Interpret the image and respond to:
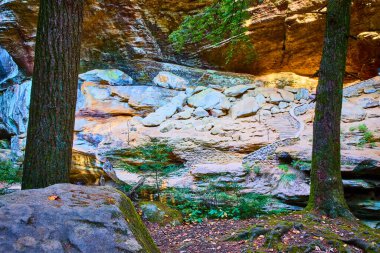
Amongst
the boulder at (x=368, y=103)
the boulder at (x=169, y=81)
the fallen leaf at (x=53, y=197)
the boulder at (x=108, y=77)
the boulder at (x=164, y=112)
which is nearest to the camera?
the fallen leaf at (x=53, y=197)

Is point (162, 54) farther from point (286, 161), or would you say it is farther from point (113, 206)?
point (113, 206)

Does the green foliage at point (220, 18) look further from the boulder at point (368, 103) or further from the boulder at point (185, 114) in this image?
the boulder at point (368, 103)

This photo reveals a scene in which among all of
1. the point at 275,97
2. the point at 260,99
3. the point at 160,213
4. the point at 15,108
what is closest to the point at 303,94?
the point at 275,97

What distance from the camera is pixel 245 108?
15555mm

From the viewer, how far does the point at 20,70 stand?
18.2m

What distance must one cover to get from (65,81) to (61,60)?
212mm

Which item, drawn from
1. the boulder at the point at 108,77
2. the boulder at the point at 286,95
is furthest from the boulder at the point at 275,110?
the boulder at the point at 108,77

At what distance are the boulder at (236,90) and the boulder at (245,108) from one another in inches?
49.0

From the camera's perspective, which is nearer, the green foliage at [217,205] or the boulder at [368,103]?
the green foliage at [217,205]

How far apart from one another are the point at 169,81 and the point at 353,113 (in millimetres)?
10167

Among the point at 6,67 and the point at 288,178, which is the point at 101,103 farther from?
the point at 288,178

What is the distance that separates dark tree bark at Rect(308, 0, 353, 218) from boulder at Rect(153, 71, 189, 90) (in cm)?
1421

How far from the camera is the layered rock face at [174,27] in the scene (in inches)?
663

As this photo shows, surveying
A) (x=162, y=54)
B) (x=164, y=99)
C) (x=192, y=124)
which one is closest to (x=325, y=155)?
(x=192, y=124)
